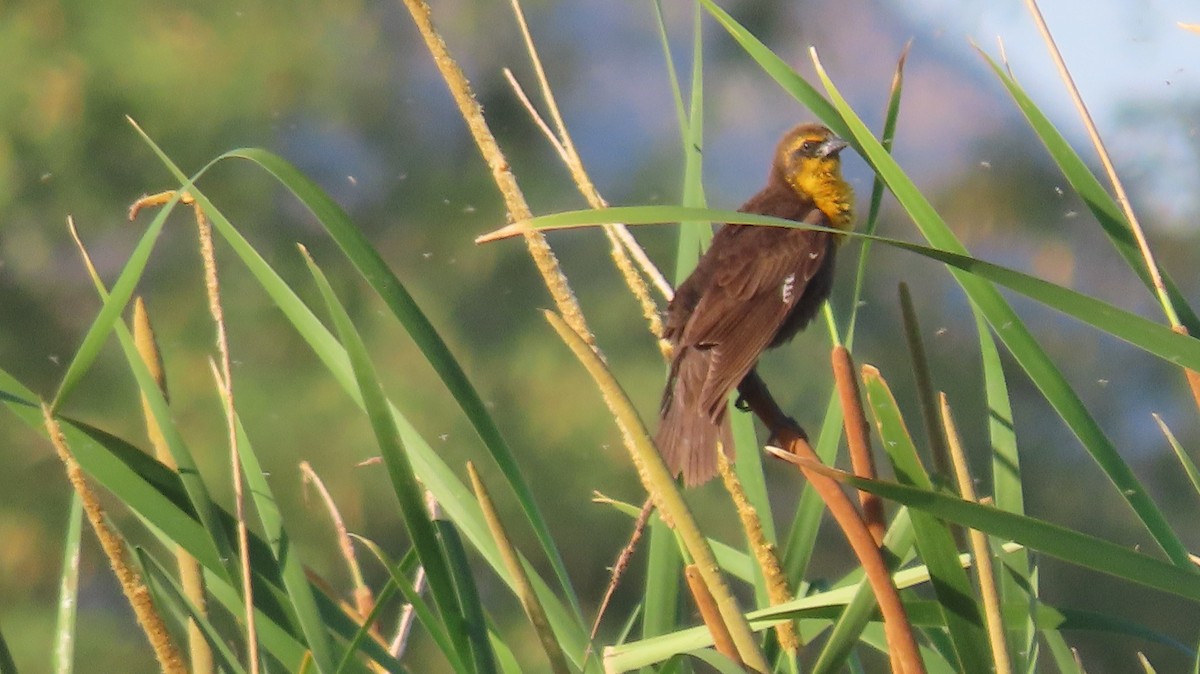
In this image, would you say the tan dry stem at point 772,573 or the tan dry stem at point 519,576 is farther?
the tan dry stem at point 772,573

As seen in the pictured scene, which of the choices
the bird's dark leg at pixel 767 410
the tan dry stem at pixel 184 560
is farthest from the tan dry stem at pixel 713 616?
the tan dry stem at pixel 184 560

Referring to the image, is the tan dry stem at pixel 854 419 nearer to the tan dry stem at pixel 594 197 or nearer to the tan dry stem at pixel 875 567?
the tan dry stem at pixel 875 567

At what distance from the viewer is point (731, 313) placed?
1.26 meters

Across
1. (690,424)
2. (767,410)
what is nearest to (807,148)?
(690,424)

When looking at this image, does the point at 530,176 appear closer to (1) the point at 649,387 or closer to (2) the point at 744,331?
(1) the point at 649,387

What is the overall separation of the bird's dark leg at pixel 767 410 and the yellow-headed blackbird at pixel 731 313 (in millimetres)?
48

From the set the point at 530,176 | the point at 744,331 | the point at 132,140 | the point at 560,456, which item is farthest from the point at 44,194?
the point at 744,331

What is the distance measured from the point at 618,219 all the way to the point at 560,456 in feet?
7.91

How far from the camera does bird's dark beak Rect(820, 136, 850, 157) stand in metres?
1.60

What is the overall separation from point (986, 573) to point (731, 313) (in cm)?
80

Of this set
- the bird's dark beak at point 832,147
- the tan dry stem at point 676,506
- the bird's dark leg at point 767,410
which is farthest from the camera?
the bird's dark beak at point 832,147

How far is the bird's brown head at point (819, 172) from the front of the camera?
1.62 m

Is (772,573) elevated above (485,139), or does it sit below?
below

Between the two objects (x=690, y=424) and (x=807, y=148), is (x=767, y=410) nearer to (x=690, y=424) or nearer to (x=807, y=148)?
(x=690, y=424)
